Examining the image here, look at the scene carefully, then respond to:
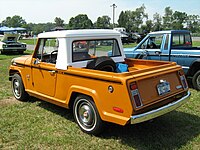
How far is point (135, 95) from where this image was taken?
373cm

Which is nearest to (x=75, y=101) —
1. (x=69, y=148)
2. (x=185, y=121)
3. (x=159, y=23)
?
(x=69, y=148)

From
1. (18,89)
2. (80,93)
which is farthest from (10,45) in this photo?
(80,93)

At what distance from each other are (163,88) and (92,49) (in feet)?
6.29

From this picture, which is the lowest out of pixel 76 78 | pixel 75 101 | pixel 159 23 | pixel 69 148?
pixel 69 148

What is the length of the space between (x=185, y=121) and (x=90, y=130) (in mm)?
1968

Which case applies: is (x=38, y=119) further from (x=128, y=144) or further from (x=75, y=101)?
(x=128, y=144)

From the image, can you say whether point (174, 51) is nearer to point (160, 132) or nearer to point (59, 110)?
point (160, 132)

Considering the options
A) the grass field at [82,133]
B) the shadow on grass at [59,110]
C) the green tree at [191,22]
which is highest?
the green tree at [191,22]

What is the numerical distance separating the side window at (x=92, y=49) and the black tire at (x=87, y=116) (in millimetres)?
906

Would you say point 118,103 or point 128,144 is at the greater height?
point 118,103

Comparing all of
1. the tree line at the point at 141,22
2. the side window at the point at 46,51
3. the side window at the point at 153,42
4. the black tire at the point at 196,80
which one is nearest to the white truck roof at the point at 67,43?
the side window at the point at 46,51

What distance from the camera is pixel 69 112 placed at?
560cm

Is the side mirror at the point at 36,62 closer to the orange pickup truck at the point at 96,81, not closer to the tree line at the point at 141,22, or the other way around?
the orange pickup truck at the point at 96,81

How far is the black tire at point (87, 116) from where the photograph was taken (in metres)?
4.24
